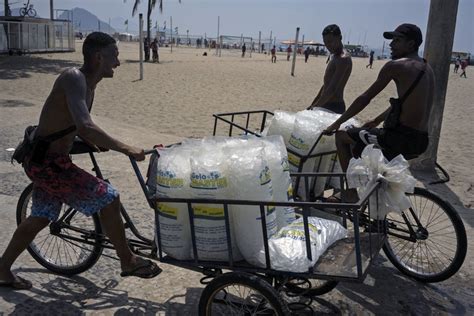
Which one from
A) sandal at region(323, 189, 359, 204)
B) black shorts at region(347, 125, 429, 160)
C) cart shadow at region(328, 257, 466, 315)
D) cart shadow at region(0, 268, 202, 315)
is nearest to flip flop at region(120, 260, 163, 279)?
cart shadow at region(0, 268, 202, 315)

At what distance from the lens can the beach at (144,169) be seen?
3346 mm

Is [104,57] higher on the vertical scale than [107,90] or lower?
higher

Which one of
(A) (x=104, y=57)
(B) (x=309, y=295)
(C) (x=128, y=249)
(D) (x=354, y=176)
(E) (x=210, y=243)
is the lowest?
(B) (x=309, y=295)

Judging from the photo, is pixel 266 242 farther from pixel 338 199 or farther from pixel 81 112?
pixel 338 199

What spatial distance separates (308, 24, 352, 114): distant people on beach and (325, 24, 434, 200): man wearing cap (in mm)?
1375

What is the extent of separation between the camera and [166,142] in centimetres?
833

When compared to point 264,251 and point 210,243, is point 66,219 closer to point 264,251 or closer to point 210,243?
point 210,243

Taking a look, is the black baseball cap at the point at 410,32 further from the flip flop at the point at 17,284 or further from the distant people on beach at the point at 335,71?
the flip flop at the point at 17,284

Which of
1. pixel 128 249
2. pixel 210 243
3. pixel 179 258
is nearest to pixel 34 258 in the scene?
pixel 128 249

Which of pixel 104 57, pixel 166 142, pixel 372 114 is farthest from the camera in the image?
pixel 372 114

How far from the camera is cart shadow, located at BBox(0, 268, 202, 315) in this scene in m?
3.14

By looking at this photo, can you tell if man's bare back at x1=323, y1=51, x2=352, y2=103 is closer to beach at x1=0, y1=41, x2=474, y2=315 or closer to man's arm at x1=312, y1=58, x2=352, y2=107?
man's arm at x1=312, y1=58, x2=352, y2=107

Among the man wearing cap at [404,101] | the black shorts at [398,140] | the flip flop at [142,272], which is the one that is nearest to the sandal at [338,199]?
the man wearing cap at [404,101]

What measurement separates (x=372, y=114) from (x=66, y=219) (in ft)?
34.7
